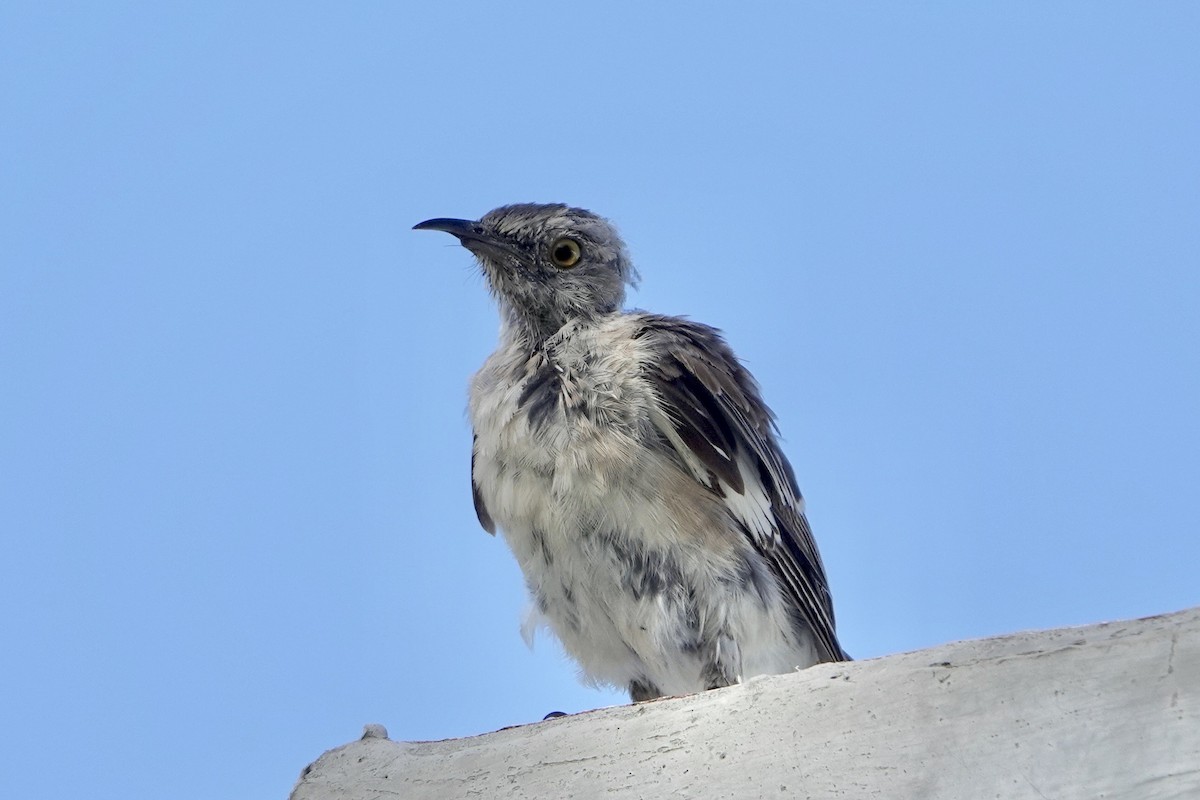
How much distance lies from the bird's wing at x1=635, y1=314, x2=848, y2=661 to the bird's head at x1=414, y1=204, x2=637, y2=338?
1.88 feet

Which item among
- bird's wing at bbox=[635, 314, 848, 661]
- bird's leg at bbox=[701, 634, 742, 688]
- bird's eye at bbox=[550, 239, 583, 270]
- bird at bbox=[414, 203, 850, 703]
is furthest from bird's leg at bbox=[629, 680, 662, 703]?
bird's eye at bbox=[550, 239, 583, 270]

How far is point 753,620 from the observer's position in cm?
561

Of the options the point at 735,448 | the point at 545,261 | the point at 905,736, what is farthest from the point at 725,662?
the point at 545,261

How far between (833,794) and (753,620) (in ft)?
6.55

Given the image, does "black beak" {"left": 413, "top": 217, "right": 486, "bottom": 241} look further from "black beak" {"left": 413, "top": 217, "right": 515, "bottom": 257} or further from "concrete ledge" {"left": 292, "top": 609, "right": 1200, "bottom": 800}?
"concrete ledge" {"left": 292, "top": 609, "right": 1200, "bottom": 800}

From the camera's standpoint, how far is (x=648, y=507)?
553cm

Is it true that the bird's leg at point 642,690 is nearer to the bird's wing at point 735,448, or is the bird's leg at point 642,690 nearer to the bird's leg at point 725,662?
the bird's leg at point 725,662

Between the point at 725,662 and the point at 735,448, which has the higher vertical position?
the point at 735,448

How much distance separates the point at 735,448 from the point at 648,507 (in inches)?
29.6

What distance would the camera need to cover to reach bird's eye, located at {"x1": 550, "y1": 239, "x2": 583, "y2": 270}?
23.3 ft

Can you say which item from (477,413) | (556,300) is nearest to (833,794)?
(477,413)

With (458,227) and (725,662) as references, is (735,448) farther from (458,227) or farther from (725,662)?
(458,227)

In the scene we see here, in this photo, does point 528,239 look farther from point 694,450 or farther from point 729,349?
point 694,450

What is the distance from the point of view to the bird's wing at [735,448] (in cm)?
583
